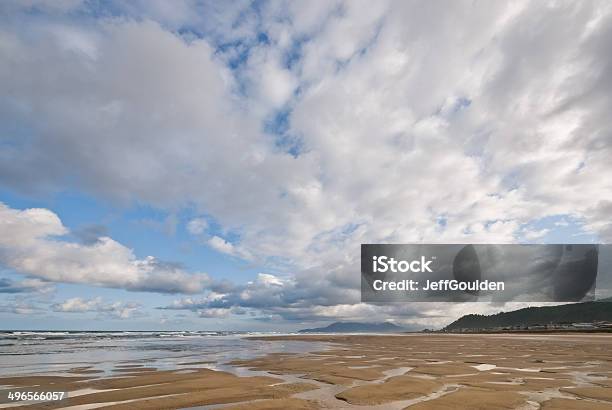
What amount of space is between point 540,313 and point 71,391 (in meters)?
230

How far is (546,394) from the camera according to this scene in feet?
29.5

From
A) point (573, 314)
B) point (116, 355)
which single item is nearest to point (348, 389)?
point (116, 355)

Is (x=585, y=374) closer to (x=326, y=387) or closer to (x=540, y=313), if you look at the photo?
(x=326, y=387)

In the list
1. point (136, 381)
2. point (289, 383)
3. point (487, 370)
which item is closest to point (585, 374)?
point (487, 370)

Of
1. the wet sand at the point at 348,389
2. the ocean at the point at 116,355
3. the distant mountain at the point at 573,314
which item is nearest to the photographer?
the wet sand at the point at 348,389

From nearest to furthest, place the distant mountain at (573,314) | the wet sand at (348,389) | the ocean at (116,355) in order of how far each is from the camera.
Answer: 1. the wet sand at (348,389)
2. the ocean at (116,355)
3. the distant mountain at (573,314)

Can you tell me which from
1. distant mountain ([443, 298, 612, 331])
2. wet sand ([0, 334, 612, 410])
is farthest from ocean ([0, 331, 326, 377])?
distant mountain ([443, 298, 612, 331])

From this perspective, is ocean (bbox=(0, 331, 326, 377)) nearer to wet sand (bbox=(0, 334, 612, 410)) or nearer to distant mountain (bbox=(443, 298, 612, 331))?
wet sand (bbox=(0, 334, 612, 410))

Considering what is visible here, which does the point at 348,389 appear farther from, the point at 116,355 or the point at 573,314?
the point at 573,314

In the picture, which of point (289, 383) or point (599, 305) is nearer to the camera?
point (289, 383)

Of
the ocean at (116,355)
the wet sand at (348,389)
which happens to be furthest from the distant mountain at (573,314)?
the wet sand at (348,389)

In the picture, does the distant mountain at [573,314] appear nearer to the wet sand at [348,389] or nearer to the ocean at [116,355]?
the ocean at [116,355]

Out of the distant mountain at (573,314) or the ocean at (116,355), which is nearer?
the ocean at (116,355)

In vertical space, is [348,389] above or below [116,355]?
above
